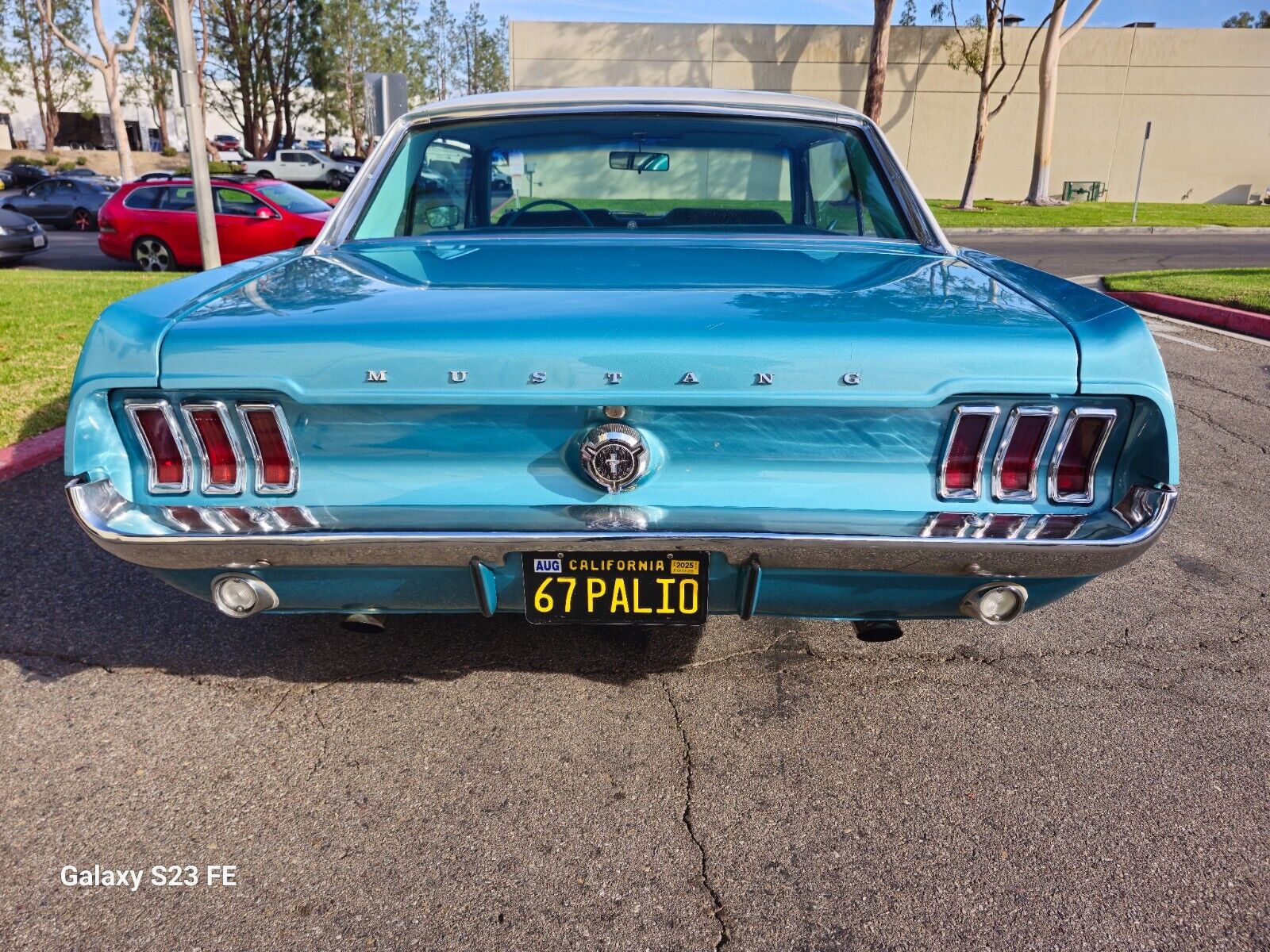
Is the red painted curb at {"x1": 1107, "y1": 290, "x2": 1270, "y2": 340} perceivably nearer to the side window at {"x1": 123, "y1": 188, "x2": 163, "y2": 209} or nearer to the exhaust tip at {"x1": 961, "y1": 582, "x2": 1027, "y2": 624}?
the exhaust tip at {"x1": 961, "y1": 582, "x2": 1027, "y2": 624}

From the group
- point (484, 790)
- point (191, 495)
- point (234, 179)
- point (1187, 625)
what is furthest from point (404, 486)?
point (234, 179)

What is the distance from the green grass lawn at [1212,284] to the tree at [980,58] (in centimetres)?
1362

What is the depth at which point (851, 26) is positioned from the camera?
2969cm

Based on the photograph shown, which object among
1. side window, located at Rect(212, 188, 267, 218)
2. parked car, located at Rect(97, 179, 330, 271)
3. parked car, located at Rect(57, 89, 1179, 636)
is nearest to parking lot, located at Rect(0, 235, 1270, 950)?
parked car, located at Rect(57, 89, 1179, 636)

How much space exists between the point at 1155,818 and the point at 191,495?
2.45 m

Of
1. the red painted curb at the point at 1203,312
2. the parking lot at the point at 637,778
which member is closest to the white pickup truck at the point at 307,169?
the red painted curb at the point at 1203,312

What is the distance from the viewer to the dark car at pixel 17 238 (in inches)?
589

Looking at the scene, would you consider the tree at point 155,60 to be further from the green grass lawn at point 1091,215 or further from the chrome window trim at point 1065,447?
the chrome window trim at point 1065,447

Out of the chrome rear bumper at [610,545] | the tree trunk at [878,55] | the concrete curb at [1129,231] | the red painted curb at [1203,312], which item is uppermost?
the tree trunk at [878,55]

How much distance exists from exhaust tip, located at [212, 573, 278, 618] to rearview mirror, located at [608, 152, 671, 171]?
1.92 meters

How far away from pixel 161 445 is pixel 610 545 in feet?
3.52

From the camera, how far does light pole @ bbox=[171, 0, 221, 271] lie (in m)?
8.13

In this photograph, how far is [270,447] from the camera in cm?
215

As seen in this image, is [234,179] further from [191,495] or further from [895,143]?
[895,143]
